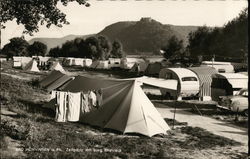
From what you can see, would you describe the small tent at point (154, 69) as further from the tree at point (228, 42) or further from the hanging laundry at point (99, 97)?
the hanging laundry at point (99, 97)

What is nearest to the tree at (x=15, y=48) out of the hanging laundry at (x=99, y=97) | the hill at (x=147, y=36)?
the hill at (x=147, y=36)

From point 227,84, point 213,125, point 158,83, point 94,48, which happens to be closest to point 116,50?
point 94,48

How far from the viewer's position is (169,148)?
11.3m

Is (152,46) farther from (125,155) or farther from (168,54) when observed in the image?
(125,155)

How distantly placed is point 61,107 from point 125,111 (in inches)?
115

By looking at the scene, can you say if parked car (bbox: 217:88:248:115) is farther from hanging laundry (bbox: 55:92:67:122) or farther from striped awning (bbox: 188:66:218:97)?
hanging laundry (bbox: 55:92:67:122)

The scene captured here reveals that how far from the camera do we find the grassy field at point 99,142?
381 inches

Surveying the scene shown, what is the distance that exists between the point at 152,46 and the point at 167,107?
408 feet

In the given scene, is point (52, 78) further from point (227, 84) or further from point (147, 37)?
point (147, 37)

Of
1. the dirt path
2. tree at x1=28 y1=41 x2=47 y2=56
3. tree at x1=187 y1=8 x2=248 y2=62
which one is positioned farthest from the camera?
tree at x1=28 y1=41 x2=47 y2=56

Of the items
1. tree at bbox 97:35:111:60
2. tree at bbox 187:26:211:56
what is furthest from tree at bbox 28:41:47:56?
tree at bbox 187:26:211:56

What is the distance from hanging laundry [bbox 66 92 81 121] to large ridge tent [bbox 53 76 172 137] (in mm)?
344

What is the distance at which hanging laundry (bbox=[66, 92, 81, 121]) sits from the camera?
14289 millimetres

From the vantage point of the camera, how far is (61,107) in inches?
558
